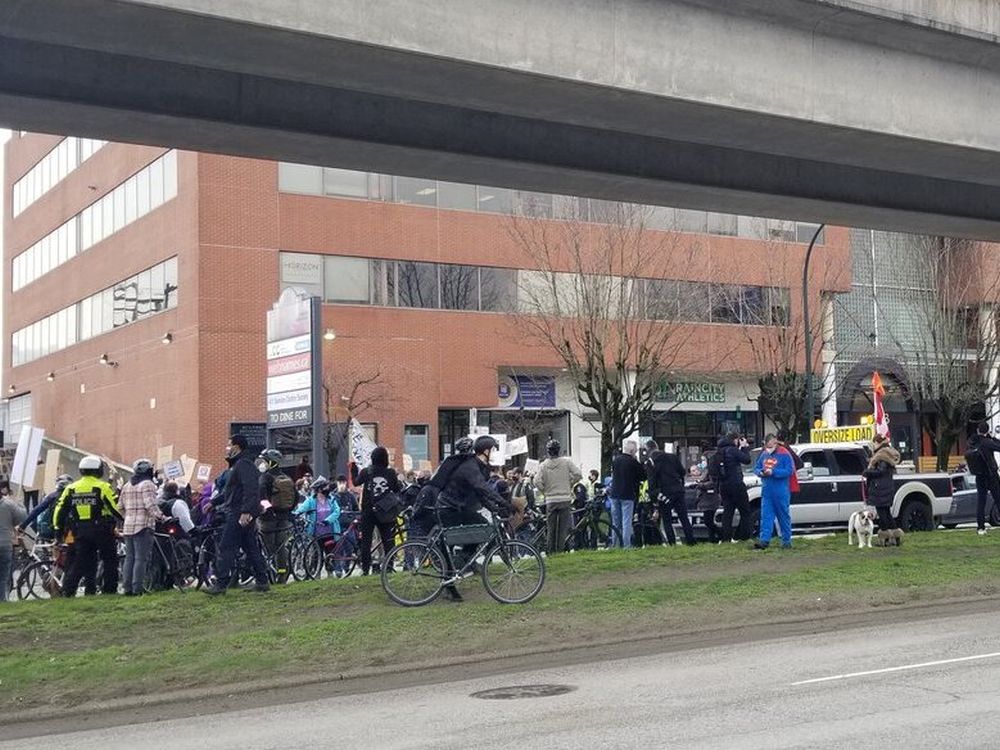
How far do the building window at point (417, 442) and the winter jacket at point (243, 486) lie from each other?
28325mm

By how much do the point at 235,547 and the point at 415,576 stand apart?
2.74 meters

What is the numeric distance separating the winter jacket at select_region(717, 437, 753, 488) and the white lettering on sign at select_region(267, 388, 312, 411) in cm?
903

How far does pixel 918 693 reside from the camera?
9.20m

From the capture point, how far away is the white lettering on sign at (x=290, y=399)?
86.8ft

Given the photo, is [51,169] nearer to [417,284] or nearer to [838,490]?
[417,284]

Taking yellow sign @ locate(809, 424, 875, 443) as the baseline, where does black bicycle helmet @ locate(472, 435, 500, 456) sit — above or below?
below

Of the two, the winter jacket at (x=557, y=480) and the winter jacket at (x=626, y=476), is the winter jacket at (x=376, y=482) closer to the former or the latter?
the winter jacket at (x=557, y=480)

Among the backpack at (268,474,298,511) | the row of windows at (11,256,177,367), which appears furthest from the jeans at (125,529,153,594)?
the row of windows at (11,256,177,367)

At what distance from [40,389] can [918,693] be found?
53.5m

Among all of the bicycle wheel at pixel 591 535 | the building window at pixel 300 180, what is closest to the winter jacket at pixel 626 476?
the bicycle wheel at pixel 591 535

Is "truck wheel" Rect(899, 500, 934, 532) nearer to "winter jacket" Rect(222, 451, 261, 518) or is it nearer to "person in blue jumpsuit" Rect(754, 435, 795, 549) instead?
"person in blue jumpsuit" Rect(754, 435, 795, 549)

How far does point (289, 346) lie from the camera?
27.2 m

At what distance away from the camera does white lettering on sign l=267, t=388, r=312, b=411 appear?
2645cm

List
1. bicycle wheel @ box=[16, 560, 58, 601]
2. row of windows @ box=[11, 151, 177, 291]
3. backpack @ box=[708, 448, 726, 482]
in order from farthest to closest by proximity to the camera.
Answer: row of windows @ box=[11, 151, 177, 291] < backpack @ box=[708, 448, 726, 482] < bicycle wheel @ box=[16, 560, 58, 601]
